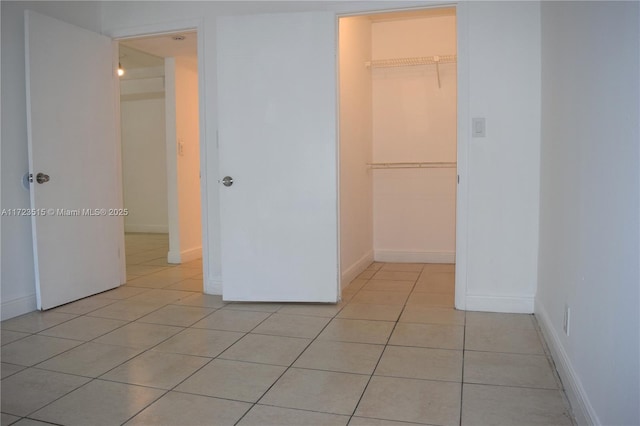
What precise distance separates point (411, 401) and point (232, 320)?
1.42m

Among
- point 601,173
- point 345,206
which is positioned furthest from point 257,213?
point 601,173

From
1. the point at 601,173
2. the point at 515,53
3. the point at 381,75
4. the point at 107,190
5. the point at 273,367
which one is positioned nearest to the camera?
the point at 601,173

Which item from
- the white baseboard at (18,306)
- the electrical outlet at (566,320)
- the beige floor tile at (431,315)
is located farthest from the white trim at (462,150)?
the white baseboard at (18,306)

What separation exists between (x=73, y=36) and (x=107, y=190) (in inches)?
44.5

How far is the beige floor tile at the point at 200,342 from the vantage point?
2.40 m

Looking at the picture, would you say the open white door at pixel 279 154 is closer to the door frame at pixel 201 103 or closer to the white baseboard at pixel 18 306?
the door frame at pixel 201 103

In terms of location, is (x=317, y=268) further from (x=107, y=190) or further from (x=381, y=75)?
(x=381, y=75)

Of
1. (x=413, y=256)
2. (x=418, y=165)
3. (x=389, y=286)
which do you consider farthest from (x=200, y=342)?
(x=418, y=165)

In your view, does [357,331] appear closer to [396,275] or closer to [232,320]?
[232,320]

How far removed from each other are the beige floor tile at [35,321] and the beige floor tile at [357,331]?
1665 millimetres

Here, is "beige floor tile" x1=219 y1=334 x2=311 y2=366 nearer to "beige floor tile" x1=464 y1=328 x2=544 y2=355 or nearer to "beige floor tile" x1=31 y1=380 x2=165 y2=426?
"beige floor tile" x1=31 y1=380 x2=165 y2=426

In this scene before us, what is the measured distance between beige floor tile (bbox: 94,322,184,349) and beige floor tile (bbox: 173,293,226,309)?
0.48 m

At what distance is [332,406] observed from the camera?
1807mm

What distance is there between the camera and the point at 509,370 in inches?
83.0
